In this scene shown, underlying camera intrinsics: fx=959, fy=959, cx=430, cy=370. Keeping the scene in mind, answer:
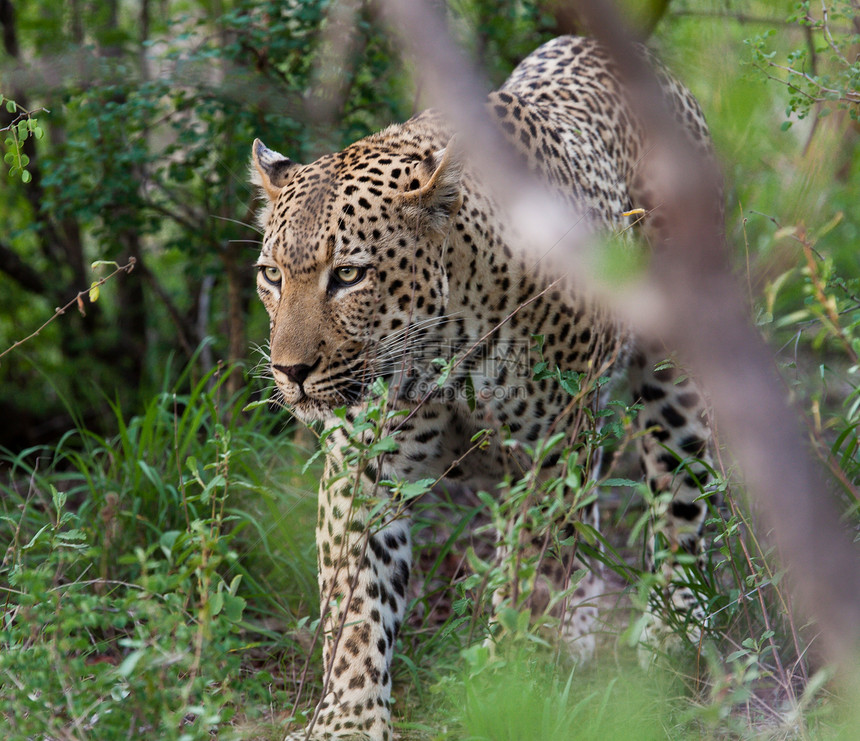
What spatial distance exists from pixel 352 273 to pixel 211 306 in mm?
4682

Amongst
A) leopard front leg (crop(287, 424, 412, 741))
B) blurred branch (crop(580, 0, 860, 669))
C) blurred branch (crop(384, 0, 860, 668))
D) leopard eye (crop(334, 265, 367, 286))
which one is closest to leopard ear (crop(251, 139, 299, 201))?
leopard eye (crop(334, 265, 367, 286))

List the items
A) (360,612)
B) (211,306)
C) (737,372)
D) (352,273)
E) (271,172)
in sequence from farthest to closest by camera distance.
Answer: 1. (211,306)
2. (271,172)
3. (360,612)
4. (352,273)
5. (737,372)

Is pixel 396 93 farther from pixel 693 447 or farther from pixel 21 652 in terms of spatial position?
pixel 21 652

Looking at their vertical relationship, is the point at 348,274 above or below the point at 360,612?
above

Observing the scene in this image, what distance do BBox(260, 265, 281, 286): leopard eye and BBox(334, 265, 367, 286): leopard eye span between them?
12.1 inches

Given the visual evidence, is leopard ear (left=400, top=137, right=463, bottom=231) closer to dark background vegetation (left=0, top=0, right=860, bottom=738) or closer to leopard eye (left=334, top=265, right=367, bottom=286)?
leopard eye (left=334, top=265, right=367, bottom=286)

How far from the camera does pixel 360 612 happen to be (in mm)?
3828

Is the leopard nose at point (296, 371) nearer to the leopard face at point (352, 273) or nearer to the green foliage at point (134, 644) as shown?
the leopard face at point (352, 273)

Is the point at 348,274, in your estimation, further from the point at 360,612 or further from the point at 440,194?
the point at 360,612

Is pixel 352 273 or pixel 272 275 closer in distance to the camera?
pixel 352 273

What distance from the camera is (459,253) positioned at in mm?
3867

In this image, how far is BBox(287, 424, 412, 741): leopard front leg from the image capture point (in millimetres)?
3680

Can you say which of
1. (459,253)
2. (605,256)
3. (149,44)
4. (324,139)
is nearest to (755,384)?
(605,256)

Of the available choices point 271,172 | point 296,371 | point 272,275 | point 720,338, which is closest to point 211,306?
point 271,172
